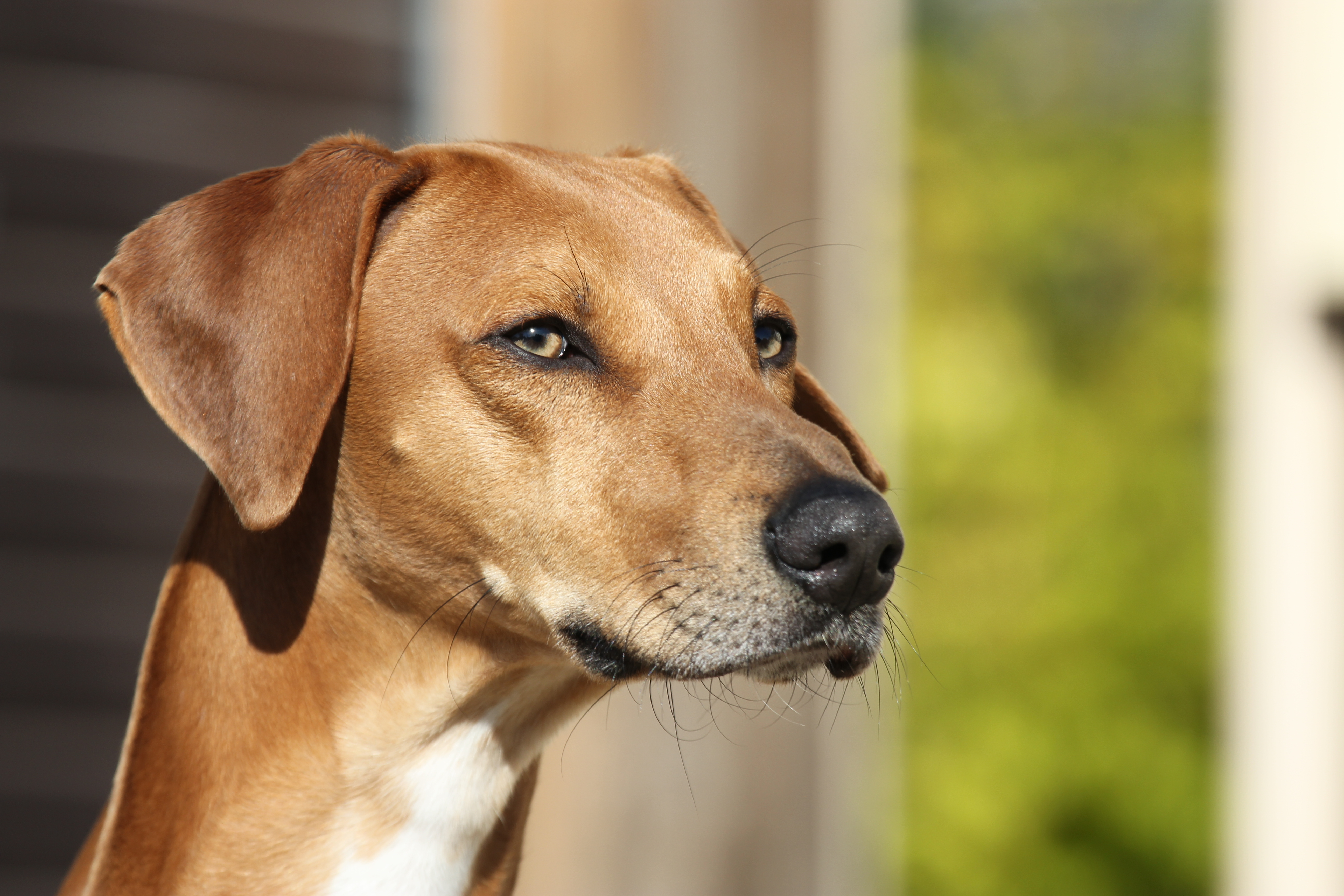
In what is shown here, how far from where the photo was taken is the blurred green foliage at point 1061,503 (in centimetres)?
990

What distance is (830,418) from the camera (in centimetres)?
321

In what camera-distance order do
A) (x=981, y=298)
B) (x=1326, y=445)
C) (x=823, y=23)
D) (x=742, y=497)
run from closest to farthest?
(x=742, y=497)
(x=823, y=23)
(x=1326, y=445)
(x=981, y=298)

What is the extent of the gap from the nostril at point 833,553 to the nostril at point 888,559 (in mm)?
60

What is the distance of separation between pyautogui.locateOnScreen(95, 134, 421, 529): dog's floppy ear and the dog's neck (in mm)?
270

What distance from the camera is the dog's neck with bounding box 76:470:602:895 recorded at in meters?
2.60

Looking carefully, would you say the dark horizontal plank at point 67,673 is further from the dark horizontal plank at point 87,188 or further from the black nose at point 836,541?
the black nose at point 836,541

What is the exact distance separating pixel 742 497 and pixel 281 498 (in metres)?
0.77

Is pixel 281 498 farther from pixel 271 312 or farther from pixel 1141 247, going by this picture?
pixel 1141 247

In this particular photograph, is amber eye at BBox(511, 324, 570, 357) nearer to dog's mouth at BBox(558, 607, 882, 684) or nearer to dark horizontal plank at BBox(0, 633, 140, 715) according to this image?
dog's mouth at BBox(558, 607, 882, 684)

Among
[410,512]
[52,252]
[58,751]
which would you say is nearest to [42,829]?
[58,751]

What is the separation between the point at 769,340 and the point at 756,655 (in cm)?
91

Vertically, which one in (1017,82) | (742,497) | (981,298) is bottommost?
(981,298)

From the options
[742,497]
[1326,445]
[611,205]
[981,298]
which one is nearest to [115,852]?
[742,497]

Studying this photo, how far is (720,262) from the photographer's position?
2.91 meters
